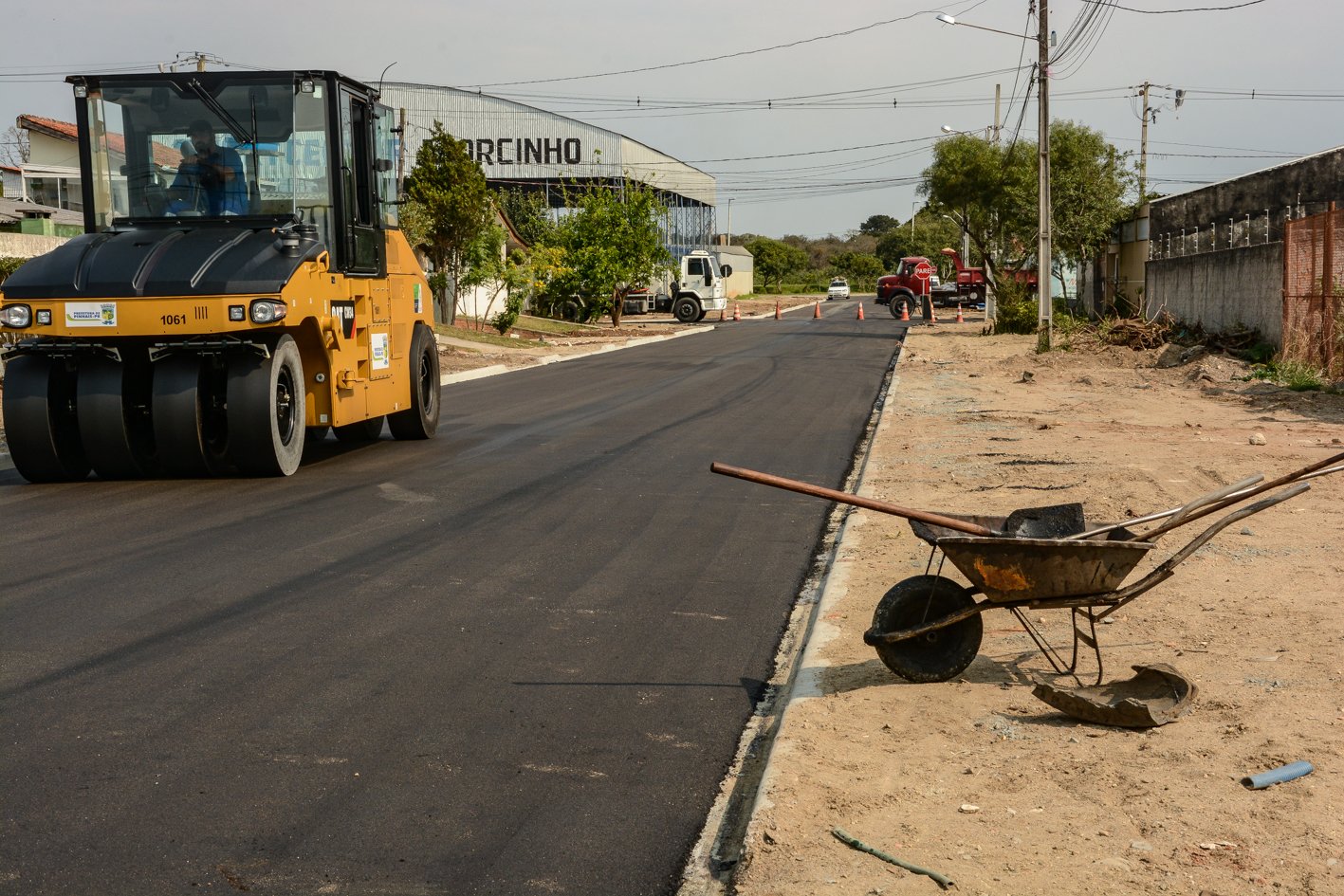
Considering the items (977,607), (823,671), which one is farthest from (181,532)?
(977,607)

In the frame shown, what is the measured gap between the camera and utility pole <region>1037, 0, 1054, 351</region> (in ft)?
107

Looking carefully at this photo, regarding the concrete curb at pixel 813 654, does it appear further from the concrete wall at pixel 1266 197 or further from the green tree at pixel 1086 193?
the green tree at pixel 1086 193

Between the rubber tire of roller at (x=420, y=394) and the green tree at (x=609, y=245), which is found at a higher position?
the green tree at (x=609, y=245)

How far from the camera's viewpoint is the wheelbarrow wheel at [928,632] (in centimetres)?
609

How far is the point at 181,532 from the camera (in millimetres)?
9555

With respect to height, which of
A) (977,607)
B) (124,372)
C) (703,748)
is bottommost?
(703,748)

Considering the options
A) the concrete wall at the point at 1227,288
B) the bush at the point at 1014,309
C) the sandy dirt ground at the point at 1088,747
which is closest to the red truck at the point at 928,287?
the bush at the point at 1014,309

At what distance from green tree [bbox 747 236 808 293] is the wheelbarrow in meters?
125

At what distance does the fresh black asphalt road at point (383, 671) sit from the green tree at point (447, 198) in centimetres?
2514

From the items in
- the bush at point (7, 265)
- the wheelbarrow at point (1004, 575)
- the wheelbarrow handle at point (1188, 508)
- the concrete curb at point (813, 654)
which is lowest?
the concrete curb at point (813, 654)

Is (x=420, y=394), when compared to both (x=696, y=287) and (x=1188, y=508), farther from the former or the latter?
(x=696, y=287)

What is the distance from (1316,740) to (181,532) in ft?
23.6

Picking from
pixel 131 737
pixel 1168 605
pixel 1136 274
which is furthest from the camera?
pixel 1136 274

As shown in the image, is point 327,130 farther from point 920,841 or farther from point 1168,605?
point 920,841
